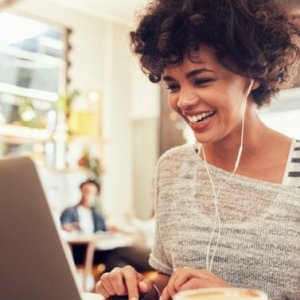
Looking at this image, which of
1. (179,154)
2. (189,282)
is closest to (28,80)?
(179,154)

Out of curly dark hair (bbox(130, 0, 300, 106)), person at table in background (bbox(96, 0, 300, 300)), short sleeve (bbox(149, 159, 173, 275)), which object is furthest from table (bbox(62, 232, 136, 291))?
curly dark hair (bbox(130, 0, 300, 106))

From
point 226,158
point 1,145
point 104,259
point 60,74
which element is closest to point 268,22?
point 226,158

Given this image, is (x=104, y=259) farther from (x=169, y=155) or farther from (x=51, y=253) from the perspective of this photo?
(x=51, y=253)

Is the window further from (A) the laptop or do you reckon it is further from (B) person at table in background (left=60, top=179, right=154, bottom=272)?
(A) the laptop

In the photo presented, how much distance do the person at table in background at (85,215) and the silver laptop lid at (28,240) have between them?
423 cm

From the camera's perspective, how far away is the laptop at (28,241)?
0.68 meters

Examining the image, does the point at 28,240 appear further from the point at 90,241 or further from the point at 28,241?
the point at 90,241

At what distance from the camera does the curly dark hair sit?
106 centimetres

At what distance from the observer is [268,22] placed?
1096 mm

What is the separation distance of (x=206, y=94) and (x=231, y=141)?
6.8 inches

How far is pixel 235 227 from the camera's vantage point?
1.12m

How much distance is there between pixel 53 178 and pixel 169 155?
406cm

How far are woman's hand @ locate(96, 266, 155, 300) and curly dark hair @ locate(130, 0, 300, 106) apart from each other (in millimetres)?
430

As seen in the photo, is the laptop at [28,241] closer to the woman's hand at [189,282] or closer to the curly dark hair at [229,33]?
the woman's hand at [189,282]
